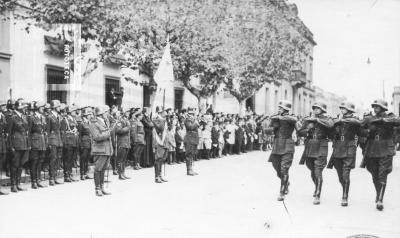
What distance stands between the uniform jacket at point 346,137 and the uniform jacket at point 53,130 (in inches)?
228

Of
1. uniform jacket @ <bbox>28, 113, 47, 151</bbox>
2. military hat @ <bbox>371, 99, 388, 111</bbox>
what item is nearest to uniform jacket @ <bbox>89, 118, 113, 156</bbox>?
uniform jacket @ <bbox>28, 113, 47, 151</bbox>

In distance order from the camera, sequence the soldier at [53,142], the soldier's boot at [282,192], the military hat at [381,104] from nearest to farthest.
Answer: the military hat at [381,104]
the soldier's boot at [282,192]
the soldier at [53,142]

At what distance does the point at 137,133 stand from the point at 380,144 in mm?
7942

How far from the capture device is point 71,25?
15.4 m

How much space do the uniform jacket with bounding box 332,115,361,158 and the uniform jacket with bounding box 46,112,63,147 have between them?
5793 mm

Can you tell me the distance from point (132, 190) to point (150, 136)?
6072 mm

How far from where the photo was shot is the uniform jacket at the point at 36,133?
11.9 metres

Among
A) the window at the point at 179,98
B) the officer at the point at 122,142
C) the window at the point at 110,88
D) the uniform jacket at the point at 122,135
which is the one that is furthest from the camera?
the window at the point at 179,98

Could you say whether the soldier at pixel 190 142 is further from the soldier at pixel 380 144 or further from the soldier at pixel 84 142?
the soldier at pixel 380 144

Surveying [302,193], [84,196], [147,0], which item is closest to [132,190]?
[84,196]

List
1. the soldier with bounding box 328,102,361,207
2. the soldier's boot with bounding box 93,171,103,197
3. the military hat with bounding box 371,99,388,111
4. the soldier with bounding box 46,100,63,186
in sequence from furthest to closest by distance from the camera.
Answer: the soldier with bounding box 46,100,63,186 → the soldier's boot with bounding box 93,171,103,197 → the soldier with bounding box 328,102,361,207 → the military hat with bounding box 371,99,388,111

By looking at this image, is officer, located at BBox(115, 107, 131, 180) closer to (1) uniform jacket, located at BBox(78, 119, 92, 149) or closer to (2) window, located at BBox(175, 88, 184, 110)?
(1) uniform jacket, located at BBox(78, 119, 92, 149)

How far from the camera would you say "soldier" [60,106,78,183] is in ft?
43.2

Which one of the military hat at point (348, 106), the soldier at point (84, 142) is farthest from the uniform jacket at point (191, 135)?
the military hat at point (348, 106)
